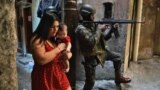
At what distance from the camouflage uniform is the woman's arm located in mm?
1350

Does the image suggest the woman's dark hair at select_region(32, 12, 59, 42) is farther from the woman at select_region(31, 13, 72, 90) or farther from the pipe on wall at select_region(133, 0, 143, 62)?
the pipe on wall at select_region(133, 0, 143, 62)

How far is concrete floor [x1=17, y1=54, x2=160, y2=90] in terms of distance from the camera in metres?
6.47

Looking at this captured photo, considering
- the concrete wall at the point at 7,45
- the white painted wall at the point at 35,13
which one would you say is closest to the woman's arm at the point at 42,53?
the concrete wall at the point at 7,45

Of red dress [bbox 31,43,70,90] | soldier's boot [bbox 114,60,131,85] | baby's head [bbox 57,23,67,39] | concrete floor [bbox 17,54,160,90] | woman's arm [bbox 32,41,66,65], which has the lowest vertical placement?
concrete floor [bbox 17,54,160,90]

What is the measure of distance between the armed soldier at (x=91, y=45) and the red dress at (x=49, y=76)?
123cm

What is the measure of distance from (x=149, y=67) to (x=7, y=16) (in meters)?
5.84

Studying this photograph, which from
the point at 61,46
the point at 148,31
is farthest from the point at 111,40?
the point at 61,46

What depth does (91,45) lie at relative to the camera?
5.34 metres

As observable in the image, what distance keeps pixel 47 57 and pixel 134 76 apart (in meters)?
3.74

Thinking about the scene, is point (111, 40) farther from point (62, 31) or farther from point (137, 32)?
point (62, 31)

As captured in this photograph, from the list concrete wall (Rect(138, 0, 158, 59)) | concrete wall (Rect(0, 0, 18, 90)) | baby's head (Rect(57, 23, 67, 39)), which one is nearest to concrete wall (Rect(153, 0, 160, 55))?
concrete wall (Rect(138, 0, 158, 59))

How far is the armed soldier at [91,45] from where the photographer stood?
525 cm

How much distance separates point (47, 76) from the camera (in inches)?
157

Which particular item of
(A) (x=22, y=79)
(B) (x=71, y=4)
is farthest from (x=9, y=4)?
(A) (x=22, y=79)
